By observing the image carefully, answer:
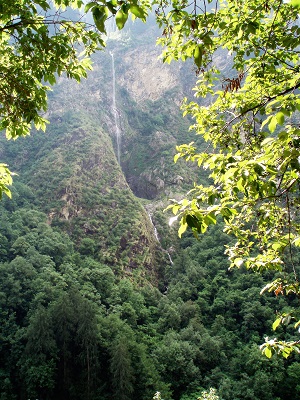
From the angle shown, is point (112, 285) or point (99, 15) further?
point (112, 285)

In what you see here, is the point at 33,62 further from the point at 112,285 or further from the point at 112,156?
the point at 112,156

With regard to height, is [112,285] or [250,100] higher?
[112,285]

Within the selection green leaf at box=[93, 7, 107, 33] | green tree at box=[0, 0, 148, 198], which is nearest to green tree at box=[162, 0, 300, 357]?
green tree at box=[0, 0, 148, 198]

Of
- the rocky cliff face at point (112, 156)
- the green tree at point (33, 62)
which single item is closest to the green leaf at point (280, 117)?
the green tree at point (33, 62)

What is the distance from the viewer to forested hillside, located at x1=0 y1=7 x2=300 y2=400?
50.7ft

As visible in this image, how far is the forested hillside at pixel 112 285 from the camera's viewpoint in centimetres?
1545

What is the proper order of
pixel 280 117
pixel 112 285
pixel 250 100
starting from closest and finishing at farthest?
pixel 280 117
pixel 250 100
pixel 112 285

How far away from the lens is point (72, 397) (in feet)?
47.9

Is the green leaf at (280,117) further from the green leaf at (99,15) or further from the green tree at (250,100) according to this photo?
the green leaf at (99,15)

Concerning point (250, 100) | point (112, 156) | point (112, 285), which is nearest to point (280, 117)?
point (250, 100)

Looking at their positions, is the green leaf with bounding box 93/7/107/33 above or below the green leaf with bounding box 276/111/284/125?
above

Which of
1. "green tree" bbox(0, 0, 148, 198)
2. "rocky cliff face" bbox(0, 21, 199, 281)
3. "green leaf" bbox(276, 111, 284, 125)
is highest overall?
"rocky cliff face" bbox(0, 21, 199, 281)

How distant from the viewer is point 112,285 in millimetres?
23391

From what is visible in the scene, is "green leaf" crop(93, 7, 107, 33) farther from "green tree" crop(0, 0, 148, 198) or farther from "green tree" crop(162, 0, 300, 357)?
"green tree" crop(0, 0, 148, 198)
